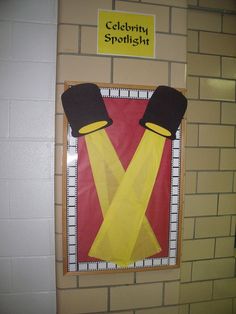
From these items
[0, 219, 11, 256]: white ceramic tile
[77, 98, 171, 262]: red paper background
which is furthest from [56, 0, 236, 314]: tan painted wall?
[0, 219, 11, 256]: white ceramic tile

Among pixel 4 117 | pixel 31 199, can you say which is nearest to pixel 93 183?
pixel 31 199

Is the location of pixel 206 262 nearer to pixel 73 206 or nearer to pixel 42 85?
pixel 73 206

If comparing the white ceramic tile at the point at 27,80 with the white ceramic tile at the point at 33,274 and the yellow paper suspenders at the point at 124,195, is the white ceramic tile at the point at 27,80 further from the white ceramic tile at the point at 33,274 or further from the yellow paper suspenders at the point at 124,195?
the white ceramic tile at the point at 33,274

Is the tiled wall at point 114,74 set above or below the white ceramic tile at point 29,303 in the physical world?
above

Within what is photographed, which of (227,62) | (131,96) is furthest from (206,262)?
(227,62)

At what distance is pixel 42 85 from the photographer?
116 centimetres

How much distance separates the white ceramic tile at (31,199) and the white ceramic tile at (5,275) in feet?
0.85

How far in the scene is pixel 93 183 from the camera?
1.17m

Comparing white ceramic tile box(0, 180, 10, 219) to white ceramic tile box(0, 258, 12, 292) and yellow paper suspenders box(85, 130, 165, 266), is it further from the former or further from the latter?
yellow paper suspenders box(85, 130, 165, 266)

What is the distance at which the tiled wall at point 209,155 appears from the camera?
142 centimetres

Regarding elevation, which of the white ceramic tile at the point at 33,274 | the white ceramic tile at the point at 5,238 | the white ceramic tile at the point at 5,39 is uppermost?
the white ceramic tile at the point at 5,39

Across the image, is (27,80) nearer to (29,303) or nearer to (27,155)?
(27,155)

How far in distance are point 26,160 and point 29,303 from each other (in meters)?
0.81

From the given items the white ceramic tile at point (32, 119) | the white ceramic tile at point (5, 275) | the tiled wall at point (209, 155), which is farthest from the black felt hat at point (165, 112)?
the white ceramic tile at point (5, 275)
